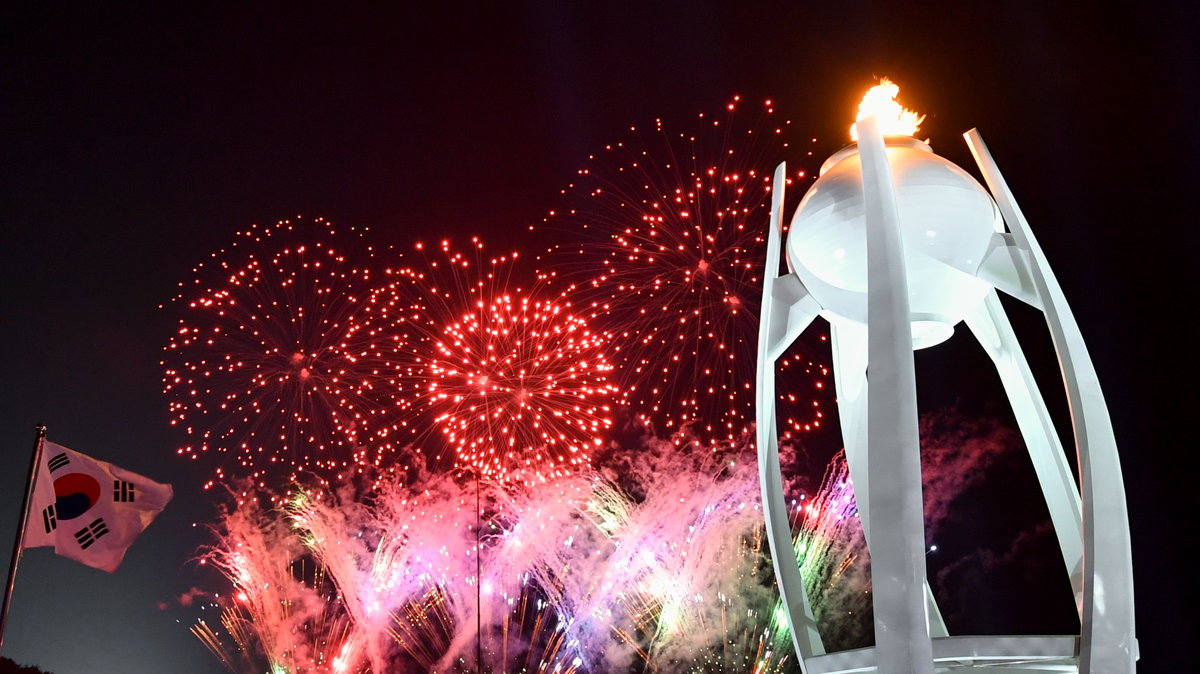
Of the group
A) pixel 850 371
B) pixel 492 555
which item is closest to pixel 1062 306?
pixel 850 371

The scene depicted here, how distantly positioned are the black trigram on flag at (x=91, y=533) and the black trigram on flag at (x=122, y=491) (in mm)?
561

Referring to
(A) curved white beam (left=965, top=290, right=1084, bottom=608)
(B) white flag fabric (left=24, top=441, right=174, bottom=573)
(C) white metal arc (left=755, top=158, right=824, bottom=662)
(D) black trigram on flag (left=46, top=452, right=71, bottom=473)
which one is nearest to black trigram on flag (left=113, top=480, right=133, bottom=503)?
(B) white flag fabric (left=24, top=441, right=174, bottom=573)

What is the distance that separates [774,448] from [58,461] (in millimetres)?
15207

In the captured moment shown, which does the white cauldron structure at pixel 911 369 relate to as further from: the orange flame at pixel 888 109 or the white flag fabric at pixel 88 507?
the white flag fabric at pixel 88 507

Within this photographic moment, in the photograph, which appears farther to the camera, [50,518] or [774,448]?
[50,518]

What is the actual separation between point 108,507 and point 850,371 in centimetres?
1607

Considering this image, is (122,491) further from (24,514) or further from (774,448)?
(774,448)

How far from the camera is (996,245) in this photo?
13430 millimetres

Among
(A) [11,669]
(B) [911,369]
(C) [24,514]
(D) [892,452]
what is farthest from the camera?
(A) [11,669]

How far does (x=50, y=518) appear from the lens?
19641mm

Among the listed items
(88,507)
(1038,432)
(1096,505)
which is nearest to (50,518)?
(88,507)

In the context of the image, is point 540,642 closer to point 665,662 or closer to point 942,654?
point 665,662

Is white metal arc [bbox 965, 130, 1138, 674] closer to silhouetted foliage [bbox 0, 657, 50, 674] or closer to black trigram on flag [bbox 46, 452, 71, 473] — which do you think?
black trigram on flag [bbox 46, 452, 71, 473]

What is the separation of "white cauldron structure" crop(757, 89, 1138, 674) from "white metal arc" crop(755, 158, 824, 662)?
2 centimetres
